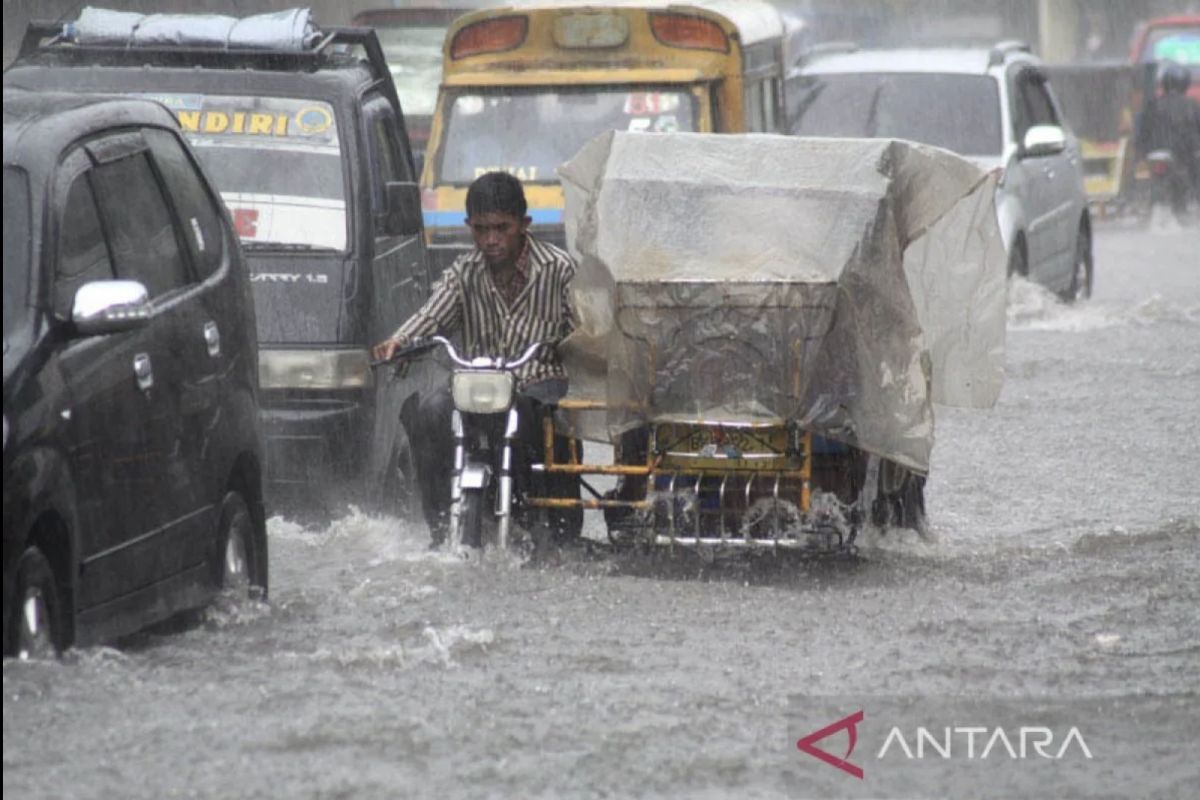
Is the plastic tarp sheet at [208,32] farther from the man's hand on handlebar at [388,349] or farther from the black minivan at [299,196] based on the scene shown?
the man's hand on handlebar at [388,349]

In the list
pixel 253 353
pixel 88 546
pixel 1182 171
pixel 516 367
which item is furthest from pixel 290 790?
pixel 1182 171

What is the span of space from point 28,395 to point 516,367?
309cm

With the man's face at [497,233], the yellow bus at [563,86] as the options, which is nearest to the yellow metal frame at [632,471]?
the man's face at [497,233]

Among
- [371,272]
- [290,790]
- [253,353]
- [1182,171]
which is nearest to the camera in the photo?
[290,790]

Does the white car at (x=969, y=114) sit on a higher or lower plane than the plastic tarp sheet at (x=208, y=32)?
lower

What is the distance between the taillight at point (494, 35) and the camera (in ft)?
53.4

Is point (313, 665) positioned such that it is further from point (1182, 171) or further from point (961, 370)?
point (1182, 171)

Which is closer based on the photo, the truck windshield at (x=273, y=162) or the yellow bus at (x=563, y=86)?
the truck windshield at (x=273, y=162)

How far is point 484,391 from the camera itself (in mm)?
9008

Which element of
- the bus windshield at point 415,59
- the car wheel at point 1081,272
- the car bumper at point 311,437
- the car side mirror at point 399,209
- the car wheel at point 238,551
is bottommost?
the car wheel at point 1081,272

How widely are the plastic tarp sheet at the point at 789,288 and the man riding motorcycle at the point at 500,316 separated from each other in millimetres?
150

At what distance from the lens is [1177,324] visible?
2052cm

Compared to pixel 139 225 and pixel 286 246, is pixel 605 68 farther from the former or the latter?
pixel 139 225

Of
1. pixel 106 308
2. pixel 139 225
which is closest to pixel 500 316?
pixel 139 225
